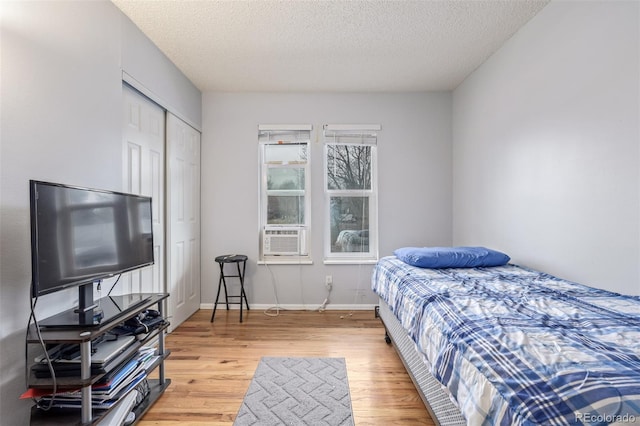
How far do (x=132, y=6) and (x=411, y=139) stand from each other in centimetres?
291

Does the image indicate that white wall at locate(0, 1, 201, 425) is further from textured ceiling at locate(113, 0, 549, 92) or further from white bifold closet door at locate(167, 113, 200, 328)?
white bifold closet door at locate(167, 113, 200, 328)

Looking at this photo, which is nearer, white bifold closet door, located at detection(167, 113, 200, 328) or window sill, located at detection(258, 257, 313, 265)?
white bifold closet door, located at detection(167, 113, 200, 328)

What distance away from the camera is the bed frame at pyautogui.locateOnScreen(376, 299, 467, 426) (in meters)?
1.20

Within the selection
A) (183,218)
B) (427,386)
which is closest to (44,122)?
(183,218)

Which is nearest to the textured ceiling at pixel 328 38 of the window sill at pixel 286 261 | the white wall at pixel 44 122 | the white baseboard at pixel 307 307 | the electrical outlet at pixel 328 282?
the white wall at pixel 44 122

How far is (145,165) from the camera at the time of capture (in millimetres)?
2402

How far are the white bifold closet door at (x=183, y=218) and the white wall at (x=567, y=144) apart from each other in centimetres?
307

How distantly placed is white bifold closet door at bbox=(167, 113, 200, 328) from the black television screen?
1.03 metres

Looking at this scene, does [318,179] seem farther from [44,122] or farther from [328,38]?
[44,122]

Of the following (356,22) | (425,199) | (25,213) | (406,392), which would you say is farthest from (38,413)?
(425,199)

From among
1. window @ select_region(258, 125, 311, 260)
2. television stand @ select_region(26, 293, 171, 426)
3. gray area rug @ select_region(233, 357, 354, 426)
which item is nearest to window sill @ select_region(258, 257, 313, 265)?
window @ select_region(258, 125, 311, 260)

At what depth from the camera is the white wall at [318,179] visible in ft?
11.3

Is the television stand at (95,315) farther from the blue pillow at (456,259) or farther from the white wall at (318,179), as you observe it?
the blue pillow at (456,259)

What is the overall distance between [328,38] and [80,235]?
2.22 metres
